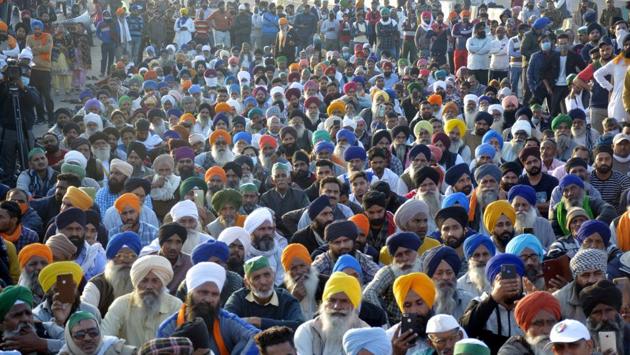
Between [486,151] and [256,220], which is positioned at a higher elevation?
[256,220]

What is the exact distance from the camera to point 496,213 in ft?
30.9

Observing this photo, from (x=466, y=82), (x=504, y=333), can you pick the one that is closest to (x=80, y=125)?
(x=466, y=82)

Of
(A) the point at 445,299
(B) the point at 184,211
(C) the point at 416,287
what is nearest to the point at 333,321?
(C) the point at 416,287

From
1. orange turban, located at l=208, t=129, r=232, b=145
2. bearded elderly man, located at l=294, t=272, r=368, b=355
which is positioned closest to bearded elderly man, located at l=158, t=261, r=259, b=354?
bearded elderly man, located at l=294, t=272, r=368, b=355

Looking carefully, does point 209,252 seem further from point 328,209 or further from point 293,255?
point 328,209

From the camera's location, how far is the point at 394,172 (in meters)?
13.0

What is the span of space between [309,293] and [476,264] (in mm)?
1112

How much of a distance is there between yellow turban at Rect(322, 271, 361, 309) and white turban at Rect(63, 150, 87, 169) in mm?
5837

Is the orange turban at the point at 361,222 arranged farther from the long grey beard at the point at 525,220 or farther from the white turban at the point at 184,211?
the white turban at the point at 184,211

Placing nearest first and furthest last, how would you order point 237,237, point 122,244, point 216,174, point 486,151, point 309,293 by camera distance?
point 309,293, point 122,244, point 237,237, point 216,174, point 486,151

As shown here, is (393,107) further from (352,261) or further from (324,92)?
(352,261)

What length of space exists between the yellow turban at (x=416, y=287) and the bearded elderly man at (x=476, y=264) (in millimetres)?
672

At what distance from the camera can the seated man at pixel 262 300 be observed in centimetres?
751

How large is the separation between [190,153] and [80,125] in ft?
9.92
